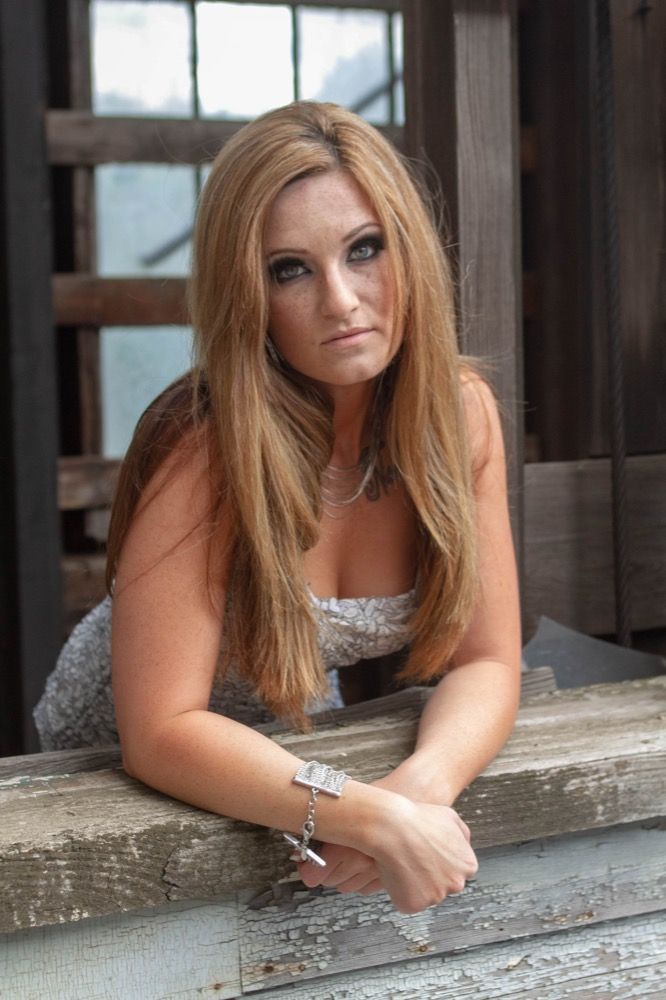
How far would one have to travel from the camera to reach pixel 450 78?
6.17 feet

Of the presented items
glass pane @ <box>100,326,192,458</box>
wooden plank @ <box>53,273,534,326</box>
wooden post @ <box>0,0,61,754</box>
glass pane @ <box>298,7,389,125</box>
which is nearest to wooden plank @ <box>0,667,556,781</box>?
wooden post @ <box>0,0,61,754</box>

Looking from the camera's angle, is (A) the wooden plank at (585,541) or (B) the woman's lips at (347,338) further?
(A) the wooden plank at (585,541)

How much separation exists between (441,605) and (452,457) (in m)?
0.20

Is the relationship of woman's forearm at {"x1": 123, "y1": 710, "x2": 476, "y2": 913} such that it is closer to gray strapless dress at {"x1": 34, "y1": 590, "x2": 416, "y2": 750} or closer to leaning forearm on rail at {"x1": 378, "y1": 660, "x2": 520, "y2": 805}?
leaning forearm on rail at {"x1": 378, "y1": 660, "x2": 520, "y2": 805}

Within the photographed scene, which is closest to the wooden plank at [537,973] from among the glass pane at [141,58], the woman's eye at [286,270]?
the woman's eye at [286,270]

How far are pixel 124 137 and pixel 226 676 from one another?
8.24 feet

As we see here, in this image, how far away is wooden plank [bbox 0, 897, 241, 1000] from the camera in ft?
4.26

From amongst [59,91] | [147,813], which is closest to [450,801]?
[147,813]

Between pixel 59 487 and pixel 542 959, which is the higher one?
pixel 59 487

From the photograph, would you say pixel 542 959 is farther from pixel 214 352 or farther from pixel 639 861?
pixel 214 352

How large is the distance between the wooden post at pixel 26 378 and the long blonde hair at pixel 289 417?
1724 mm

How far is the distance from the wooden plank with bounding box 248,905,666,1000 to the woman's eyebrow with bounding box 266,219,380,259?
869 mm

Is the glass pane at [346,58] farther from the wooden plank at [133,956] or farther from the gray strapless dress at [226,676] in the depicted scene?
the wooden plank at [133,956]

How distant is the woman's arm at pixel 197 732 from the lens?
1.36m
